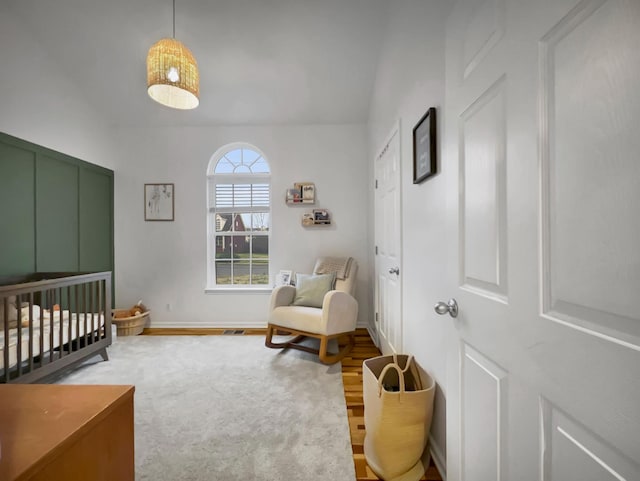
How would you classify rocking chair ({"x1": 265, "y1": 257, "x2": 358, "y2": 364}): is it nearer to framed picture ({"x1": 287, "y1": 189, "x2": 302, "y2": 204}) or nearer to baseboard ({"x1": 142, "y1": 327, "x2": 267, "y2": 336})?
baseboard ({"x1": 142, "y1": 327, "x2": 267, "y2": 336})

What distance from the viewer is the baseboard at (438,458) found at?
4.23 ft

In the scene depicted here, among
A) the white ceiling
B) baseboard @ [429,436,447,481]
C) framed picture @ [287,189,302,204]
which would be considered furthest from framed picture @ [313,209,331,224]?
baseboard @ [429,436,447,481]

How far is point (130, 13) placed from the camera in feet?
8.18

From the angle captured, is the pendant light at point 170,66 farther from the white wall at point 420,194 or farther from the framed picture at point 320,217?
the framed picture at point 320,217

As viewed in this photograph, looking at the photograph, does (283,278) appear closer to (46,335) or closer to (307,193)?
(307,193)

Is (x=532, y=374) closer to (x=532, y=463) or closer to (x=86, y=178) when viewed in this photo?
(x=532, y=463)

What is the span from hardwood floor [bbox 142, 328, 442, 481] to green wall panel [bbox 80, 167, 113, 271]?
103 centimetres

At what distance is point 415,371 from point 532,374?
1028 mm

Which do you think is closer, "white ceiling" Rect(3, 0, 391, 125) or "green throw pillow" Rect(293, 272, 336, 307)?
"white ceiling" Rect(3, 0, 391, 125)

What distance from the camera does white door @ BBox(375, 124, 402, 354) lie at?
2.02m

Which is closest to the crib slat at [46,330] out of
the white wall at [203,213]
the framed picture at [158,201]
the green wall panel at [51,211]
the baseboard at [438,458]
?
the green wall panel at [51,211]

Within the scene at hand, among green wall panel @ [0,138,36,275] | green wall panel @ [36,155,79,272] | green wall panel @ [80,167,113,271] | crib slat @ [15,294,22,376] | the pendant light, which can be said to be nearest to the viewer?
crib slat @ [15,294,22,376]

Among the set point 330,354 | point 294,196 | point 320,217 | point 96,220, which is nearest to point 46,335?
point 96,220

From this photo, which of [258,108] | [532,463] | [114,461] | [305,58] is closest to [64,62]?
[258,108]
